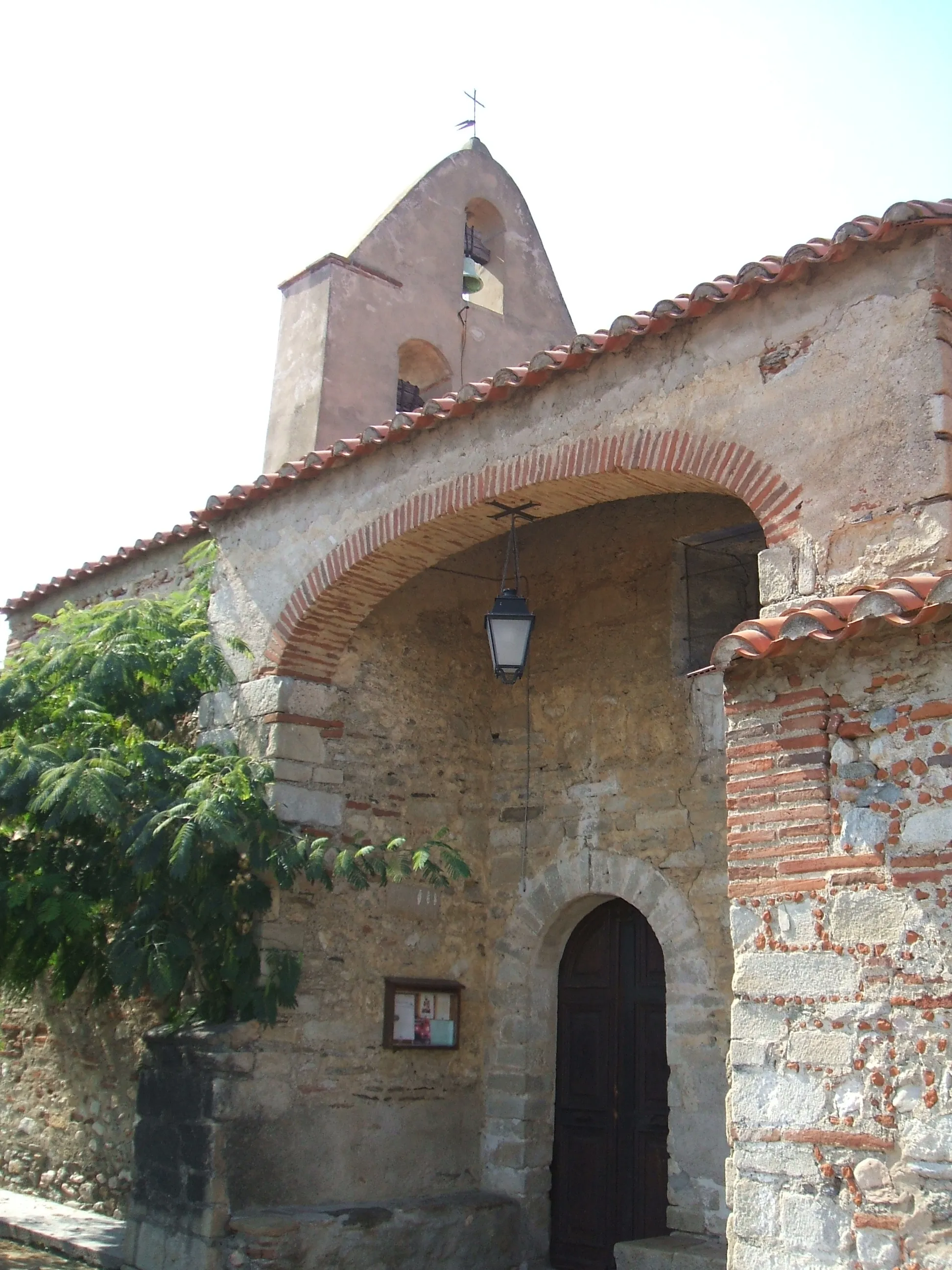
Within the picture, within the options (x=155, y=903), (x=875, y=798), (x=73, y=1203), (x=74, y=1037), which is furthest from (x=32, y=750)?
(x=875, y=798)

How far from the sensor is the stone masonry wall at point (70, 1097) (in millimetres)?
8094

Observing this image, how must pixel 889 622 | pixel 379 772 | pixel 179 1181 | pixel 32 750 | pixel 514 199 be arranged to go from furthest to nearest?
pixel 514 199 → pixel 379 772 → pixel 32 750 → pixel 179 1181 → pixel 889 622

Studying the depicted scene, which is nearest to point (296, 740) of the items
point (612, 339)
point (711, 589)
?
point (711, 589)

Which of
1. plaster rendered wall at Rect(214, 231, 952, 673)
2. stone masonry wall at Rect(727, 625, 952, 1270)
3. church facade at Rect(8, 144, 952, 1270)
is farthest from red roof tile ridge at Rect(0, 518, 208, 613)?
stone masonry wall at Rect(727, 625, 952, 1270)

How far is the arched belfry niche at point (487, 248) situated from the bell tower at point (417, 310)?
0.4 inches

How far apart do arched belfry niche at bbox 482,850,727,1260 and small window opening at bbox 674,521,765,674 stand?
136 centimetres

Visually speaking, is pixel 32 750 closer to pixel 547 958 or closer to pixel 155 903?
pixel 155 903

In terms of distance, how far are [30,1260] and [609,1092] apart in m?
3.47

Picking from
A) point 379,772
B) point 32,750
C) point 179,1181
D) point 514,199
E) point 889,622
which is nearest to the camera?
point 889,622

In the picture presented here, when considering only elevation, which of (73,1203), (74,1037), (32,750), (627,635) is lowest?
(73,1203)

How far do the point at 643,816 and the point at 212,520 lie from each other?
3.50 meters

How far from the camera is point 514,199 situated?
12.7 metres

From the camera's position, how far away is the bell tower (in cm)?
1112

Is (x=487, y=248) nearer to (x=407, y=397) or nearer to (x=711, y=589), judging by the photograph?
(x=407, y=397)
